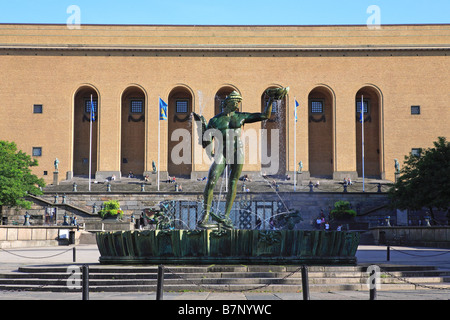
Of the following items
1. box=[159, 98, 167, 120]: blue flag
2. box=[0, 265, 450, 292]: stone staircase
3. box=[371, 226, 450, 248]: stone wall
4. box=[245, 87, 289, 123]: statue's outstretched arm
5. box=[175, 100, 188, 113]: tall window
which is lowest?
box=[371, 226, 450, 248]: stone wall

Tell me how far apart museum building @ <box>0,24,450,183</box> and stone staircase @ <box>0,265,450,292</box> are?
35.6 meters

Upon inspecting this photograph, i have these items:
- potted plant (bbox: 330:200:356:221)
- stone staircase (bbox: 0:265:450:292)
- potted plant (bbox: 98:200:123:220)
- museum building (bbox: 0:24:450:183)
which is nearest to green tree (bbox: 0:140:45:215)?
potted plant (bbox: 98:200:123:220)

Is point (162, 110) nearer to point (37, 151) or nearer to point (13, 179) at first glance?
point (13, 179)

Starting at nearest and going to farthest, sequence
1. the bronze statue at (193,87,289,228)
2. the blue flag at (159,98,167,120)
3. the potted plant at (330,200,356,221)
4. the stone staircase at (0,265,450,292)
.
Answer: the stone staircase at (0,265,450,292), the bronze statue at (193,87,289,228), the potted plant at (330,200,356,221), the blue flag at (159,98,167,120)

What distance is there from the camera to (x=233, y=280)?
1085 centimetres

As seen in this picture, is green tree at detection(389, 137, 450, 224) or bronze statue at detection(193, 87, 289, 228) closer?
bronze statue at detection(193, 87, 289, 228)

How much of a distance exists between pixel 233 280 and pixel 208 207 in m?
1.83

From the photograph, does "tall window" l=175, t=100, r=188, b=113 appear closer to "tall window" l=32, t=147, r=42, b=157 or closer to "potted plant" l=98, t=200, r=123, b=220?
"tall window" l=32, t=147, r=42, b=157

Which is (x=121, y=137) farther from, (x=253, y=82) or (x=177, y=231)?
(x=177, y=231)

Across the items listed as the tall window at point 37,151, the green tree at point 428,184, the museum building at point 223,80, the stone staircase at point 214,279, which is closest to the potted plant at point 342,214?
the green tree at point 428,184

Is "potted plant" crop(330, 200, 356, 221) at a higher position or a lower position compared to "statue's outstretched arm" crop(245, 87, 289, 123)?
lower

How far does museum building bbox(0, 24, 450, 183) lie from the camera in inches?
1869
